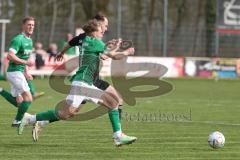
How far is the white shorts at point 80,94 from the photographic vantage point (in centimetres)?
1179

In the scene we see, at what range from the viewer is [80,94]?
11805 mm

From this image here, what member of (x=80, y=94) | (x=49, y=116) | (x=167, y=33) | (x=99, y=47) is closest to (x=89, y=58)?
(x=99, y=47)

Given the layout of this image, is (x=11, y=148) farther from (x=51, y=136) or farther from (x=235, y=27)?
(x=235, y=27)

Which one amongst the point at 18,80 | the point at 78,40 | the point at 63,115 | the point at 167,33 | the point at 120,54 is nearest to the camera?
the point at 120,54

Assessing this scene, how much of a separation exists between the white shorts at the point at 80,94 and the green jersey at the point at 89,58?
77mm

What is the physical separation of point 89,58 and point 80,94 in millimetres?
560

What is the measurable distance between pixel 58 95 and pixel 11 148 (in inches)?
552

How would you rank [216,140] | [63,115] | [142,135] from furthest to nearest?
[142,135] → [63,115] → [216,140]

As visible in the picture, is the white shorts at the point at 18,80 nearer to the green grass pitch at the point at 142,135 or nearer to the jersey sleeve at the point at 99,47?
the green grass pitch at the point at 142,135

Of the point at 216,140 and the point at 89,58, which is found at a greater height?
the point at 89,58

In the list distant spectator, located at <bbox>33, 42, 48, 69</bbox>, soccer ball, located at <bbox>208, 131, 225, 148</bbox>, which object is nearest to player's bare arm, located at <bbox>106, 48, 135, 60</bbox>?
soccer ball, located at <bbox>208, 131, 225, 148</bbox>

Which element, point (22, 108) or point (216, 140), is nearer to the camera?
point (216, 140)

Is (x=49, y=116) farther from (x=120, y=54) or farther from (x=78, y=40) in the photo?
(x=120, y=54)

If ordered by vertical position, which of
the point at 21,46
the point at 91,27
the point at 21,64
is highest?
the point at 91,27
